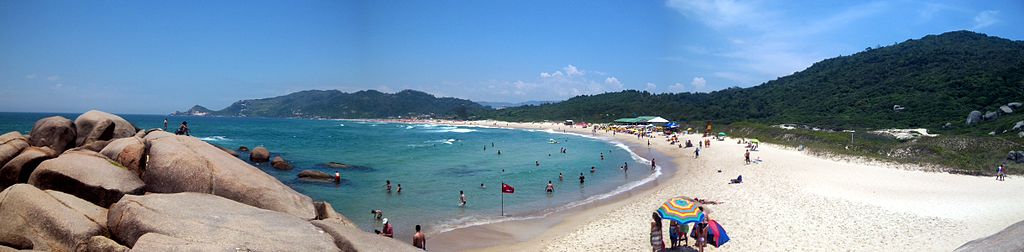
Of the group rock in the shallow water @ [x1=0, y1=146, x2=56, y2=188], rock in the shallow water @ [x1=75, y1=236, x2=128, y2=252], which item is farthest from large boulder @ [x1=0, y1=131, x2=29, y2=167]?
rock in the shallow water @ [x1=75, y1=236, x2=128, y2=252]

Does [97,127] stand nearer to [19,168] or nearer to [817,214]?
[19,168]

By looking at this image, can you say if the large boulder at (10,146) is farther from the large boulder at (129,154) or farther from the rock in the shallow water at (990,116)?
the rock in the shallow water at (990,116)

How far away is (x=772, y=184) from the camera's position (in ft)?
78.8

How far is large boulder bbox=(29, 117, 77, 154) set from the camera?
1312 centimetres

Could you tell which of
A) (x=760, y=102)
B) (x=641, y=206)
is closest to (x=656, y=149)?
(x=641, y=206)

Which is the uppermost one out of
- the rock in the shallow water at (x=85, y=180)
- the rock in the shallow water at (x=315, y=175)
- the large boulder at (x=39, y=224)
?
the rock in the shallow water at (x=85, y=180)

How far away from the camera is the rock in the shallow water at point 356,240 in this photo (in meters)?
8.10

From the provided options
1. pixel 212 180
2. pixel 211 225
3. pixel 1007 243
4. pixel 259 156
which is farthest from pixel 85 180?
pixel 259 156

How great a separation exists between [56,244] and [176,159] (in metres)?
3.09

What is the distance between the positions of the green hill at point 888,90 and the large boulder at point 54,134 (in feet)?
231

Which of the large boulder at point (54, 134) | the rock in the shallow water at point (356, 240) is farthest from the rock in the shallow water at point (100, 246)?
the large boulder at point (54, 134)

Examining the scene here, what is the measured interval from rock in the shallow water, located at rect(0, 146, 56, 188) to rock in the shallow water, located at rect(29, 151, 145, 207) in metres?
1.83

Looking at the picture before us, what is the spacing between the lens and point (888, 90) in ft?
254

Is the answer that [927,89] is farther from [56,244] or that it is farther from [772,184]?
[56,244]
